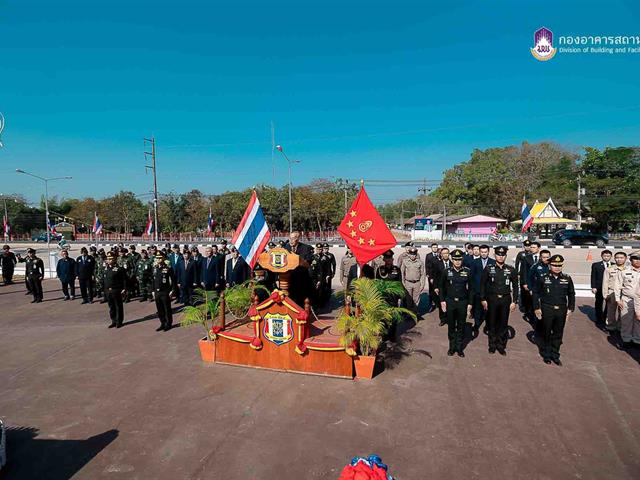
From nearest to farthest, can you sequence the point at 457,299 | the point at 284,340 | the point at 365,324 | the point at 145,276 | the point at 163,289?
the point at 365,324, the point at 284,340, the point at 457,299, the point at 163,289, the point at 145,276

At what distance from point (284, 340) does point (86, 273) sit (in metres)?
7.64

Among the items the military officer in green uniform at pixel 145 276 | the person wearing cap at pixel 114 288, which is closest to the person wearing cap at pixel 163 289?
the person wearing cap at pixel 114 288

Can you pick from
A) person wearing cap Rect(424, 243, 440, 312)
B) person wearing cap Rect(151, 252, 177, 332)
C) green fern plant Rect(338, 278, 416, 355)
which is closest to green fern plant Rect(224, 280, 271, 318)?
person wearing cap Rect(151, 252, 177, 332)

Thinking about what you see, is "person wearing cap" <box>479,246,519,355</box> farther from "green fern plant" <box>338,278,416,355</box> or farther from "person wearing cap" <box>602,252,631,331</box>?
"person wearing cap" <box>602,252,631,331</box>

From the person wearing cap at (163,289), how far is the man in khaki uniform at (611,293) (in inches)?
318

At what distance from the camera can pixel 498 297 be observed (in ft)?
20.0

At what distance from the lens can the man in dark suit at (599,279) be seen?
292 inches

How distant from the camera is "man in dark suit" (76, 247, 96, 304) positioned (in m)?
10.4

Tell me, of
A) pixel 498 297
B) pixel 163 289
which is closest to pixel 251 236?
pixel 163 289

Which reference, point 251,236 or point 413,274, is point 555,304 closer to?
point 413,274

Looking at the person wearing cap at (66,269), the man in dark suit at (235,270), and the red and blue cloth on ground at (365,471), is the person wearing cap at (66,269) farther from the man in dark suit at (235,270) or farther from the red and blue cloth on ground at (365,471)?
the red and blue cloth on ground at (365,471)

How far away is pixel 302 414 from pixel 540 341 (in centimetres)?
460

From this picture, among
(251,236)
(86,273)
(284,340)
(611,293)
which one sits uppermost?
(251,236)

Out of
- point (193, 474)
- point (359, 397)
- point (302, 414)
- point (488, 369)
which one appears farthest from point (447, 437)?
point (193, 474)
